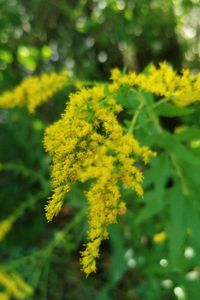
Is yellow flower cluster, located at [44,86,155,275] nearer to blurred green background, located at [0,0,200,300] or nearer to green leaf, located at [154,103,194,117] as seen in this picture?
green leaf, located at [154,103,194,117]

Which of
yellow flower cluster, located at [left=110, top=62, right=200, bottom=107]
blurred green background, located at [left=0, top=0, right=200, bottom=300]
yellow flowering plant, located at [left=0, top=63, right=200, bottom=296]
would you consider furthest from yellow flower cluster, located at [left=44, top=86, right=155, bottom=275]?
blurred green background, located at [left=0, top=0, right=200, bottom=300]

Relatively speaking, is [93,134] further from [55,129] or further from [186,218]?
[186,218]

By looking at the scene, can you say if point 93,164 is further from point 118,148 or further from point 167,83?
point 167,83

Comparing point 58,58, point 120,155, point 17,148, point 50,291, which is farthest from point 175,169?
point 58,58

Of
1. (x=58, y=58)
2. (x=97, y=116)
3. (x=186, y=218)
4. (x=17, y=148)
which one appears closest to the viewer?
(x=97, y=116)

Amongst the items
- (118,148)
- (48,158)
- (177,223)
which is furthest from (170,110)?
(48,158)

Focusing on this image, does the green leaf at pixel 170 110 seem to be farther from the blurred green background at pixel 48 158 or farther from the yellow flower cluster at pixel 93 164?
the yellow flower cluster at pixel 93 164

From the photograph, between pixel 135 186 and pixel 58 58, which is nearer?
pixel 135 186

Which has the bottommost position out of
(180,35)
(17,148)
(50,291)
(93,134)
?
(50,291)
